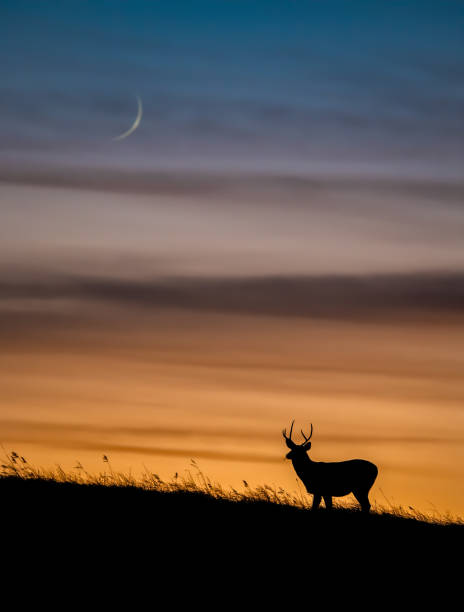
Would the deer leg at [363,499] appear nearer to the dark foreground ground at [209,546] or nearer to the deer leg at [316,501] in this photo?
the deer leg at [316,501]

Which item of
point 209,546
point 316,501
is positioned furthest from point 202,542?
point 316,501

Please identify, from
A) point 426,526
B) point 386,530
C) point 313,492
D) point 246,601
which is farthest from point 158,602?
point 313,492

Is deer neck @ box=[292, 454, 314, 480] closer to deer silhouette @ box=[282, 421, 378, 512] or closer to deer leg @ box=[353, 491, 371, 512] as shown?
deer silhouette @ box=[282, 421, 378, 512]

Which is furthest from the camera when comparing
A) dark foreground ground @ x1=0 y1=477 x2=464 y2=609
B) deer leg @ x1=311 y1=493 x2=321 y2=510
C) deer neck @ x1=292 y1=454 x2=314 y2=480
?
deer neck @ x1=292 y1=454 x2=314 y2=480

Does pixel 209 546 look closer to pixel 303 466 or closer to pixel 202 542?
pixel 202 542

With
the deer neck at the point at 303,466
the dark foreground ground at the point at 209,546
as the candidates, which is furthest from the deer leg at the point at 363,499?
the dark foreground ground at the point at 209,546

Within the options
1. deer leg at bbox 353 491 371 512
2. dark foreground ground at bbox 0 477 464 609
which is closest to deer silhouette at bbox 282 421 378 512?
deer leg at bbox 353 491 371 512

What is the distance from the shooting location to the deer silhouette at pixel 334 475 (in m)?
24.5

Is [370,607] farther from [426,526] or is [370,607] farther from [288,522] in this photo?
[426,526]

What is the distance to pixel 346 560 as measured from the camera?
58.3 ft

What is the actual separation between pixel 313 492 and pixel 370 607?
28.4 feet

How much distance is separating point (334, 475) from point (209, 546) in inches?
312

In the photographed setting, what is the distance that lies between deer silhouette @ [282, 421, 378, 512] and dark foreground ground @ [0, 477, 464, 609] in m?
3.13

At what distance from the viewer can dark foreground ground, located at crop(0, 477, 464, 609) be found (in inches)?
627
